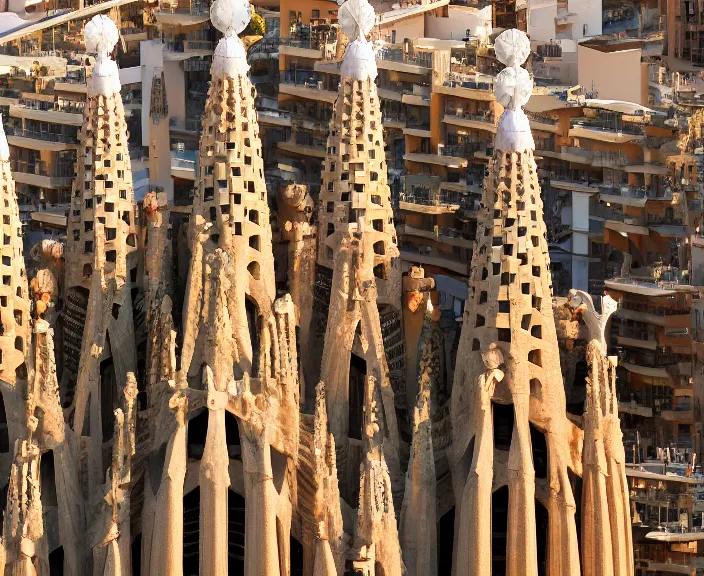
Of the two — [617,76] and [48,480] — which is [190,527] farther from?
[617,76]

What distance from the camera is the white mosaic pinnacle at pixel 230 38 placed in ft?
268

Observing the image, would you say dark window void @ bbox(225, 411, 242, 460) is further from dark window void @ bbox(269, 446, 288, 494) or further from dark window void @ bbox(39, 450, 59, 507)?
dark window void @ bbox(39, 450, 59, 507)

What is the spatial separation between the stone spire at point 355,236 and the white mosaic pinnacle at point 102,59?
13.9 ft

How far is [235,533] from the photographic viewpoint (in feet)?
266

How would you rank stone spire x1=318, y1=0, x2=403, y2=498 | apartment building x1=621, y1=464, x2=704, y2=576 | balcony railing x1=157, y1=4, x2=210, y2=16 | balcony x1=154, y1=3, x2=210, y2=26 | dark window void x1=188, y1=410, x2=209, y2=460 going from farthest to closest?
balcony railing x1=157, y1=4, x2=210, y2=16, balcony x1=154, y1=3, x2=210, y2=26, apartment building x1=621, y1=464, x2=704, y2=576, stone spire x1=318, y1=0, x2=403, y2=498, dark window void x1=188, y1=410, x2=209, y2=460

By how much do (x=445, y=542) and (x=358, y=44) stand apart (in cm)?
939

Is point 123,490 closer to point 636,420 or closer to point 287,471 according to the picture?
point 287,471

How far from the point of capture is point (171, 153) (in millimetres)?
92562

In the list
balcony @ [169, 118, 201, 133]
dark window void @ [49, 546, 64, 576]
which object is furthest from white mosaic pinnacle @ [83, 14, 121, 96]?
balcony @ [169, 118, 201, 133]

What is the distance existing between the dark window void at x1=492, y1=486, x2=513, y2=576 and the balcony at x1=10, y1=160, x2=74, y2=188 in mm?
16972

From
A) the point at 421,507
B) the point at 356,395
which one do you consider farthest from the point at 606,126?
the point at 421,507

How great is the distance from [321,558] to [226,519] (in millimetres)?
2192

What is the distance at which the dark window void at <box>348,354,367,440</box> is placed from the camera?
82125 mm

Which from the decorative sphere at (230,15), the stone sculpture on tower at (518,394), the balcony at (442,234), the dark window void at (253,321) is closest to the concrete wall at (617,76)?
the balcony at (442,234)
